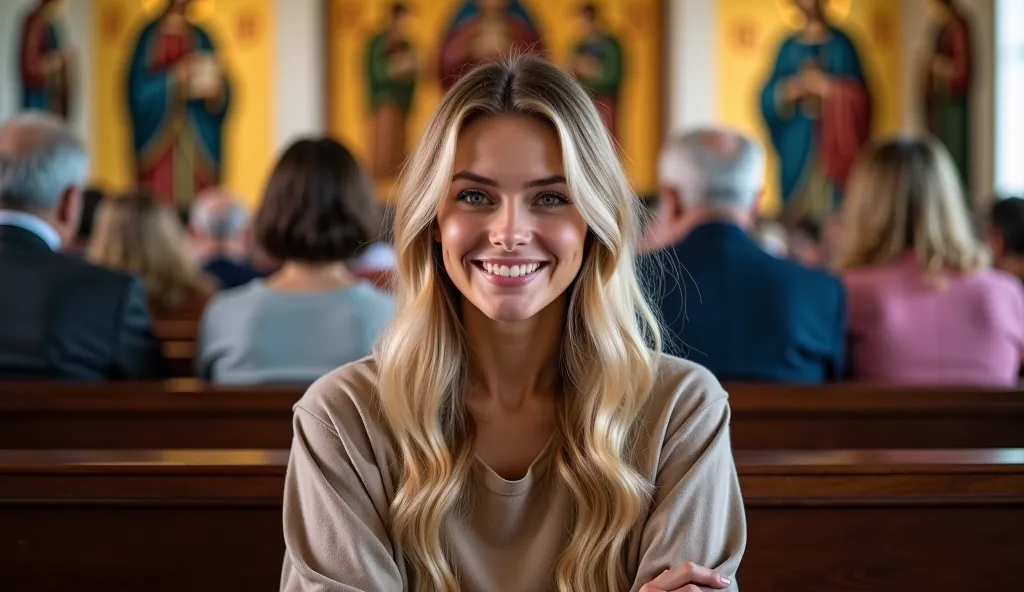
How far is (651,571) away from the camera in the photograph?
1.95m

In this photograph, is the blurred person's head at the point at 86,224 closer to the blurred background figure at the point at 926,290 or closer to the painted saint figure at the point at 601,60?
the blurred background figure at the point at 926,290

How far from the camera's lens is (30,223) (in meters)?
3.71

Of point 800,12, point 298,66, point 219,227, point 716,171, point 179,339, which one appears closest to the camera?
point 716,171

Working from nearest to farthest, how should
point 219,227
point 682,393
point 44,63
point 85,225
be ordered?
point 682,393
point 85,225
point 219,227
point 44,63

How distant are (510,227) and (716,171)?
2.06 meters

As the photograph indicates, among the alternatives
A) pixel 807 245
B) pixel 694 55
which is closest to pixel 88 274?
pixel 807 245

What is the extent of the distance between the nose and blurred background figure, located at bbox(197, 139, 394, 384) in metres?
1.69

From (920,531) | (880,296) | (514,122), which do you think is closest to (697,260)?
(880,296)

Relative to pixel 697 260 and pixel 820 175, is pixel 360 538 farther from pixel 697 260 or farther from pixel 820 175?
pixel 820 175

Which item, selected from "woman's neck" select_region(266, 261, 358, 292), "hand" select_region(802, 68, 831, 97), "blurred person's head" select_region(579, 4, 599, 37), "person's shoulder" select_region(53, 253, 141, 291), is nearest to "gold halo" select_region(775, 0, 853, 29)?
"hand" select_region(802, 68, 831, 97)

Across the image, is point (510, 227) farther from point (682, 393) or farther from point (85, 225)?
point (85, 225)

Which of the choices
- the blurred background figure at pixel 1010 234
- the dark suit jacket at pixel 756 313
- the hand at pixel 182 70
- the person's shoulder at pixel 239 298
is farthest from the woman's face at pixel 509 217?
the hand at pixel 182 70

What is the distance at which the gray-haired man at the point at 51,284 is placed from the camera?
365 cm

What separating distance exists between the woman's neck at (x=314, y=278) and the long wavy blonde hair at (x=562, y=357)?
1.57m
